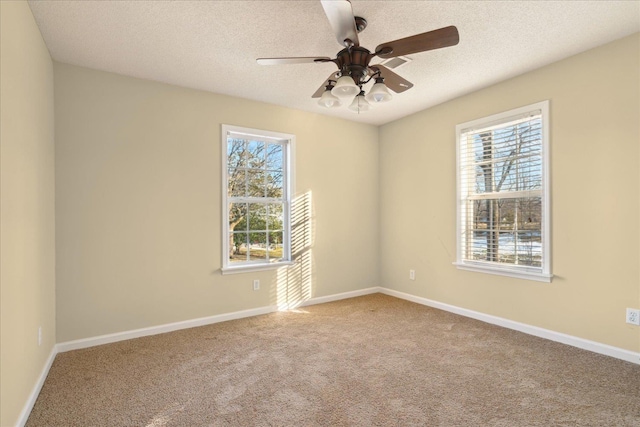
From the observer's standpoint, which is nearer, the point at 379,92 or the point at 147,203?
the point at 379,92

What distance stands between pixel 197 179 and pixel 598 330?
3907 mm

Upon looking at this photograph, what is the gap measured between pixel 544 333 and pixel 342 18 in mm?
3195

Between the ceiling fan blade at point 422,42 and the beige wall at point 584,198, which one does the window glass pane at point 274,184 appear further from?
the ceiling fan blade at point 422,42

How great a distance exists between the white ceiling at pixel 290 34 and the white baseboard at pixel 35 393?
2.44 m

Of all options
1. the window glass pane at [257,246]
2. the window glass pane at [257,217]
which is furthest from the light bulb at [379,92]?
the window glass pane at [257,246]

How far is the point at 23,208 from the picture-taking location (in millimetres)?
2020

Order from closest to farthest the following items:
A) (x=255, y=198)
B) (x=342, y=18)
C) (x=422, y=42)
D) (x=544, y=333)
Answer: (x=342, y=18), (x=422, y=42), (x=544, y=333), (x=255, y=198)

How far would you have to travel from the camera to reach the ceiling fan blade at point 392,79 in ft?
7.68

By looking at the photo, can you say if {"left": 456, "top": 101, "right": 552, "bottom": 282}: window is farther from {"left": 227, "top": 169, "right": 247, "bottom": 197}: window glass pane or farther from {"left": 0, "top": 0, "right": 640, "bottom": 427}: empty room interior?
{"left": 227, "top": 169, "right": 247, "bottom": 197}: window glass pane

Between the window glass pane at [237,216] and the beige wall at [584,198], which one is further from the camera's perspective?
the window glass pane at [237,216]

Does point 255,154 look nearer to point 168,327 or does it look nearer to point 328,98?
point 328,98

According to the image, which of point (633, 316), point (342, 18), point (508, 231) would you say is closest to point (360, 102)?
point (342, 18)

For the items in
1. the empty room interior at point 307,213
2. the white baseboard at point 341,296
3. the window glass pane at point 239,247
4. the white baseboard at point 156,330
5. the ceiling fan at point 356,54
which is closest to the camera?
the ceiling fan at point 356,54

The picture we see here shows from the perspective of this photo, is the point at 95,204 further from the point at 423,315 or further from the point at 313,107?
the point at 423,315
